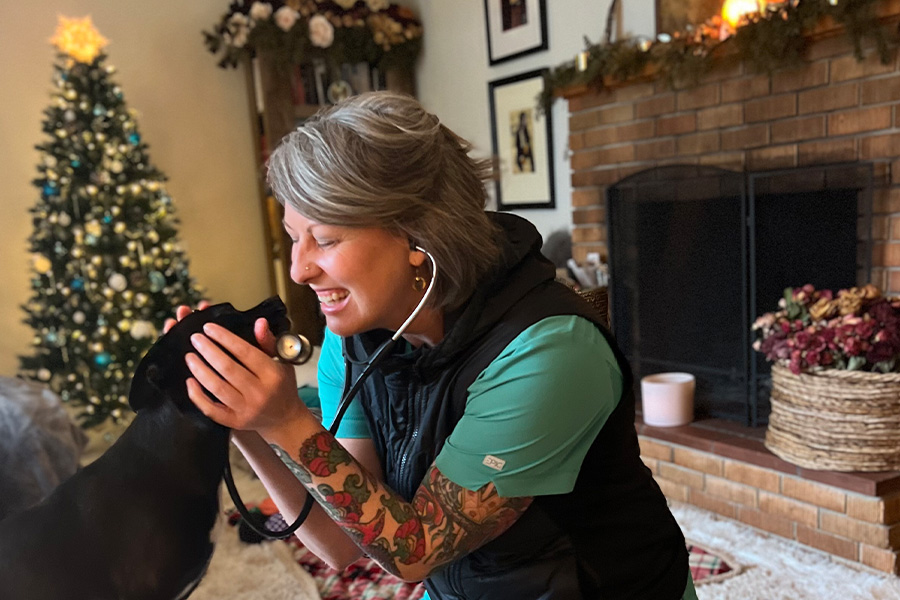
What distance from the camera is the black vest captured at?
2.74 feet

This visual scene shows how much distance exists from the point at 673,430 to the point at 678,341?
1.22ft

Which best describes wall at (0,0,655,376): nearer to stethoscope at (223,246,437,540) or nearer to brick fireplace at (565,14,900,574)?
brick fireplace at (565,14,900,574)

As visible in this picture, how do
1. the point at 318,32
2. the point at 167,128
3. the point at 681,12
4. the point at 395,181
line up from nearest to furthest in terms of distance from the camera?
the point at 395,181, the point at 681,12, the point at 318,32, the point at 167,128

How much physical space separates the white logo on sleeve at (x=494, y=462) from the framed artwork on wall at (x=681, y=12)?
2.23 m

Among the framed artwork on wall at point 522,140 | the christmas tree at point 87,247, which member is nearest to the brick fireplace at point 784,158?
the framed artwork on wall at point 522,140

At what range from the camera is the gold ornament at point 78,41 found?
3.21 m

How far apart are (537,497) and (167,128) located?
11.8ft

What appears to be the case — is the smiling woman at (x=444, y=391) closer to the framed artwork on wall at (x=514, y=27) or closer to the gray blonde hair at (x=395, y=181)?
the gray blonde hair at (x=395, y=181)

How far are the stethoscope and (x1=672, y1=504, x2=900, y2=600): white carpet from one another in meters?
1.35

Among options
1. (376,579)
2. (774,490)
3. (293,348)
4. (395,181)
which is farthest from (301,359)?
(774,490)

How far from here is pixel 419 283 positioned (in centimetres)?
87

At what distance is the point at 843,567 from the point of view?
1916mm

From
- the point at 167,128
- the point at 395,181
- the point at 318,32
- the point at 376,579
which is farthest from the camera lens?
the point at 167,128

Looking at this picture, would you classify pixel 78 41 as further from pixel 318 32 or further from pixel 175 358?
pixel 175 358
